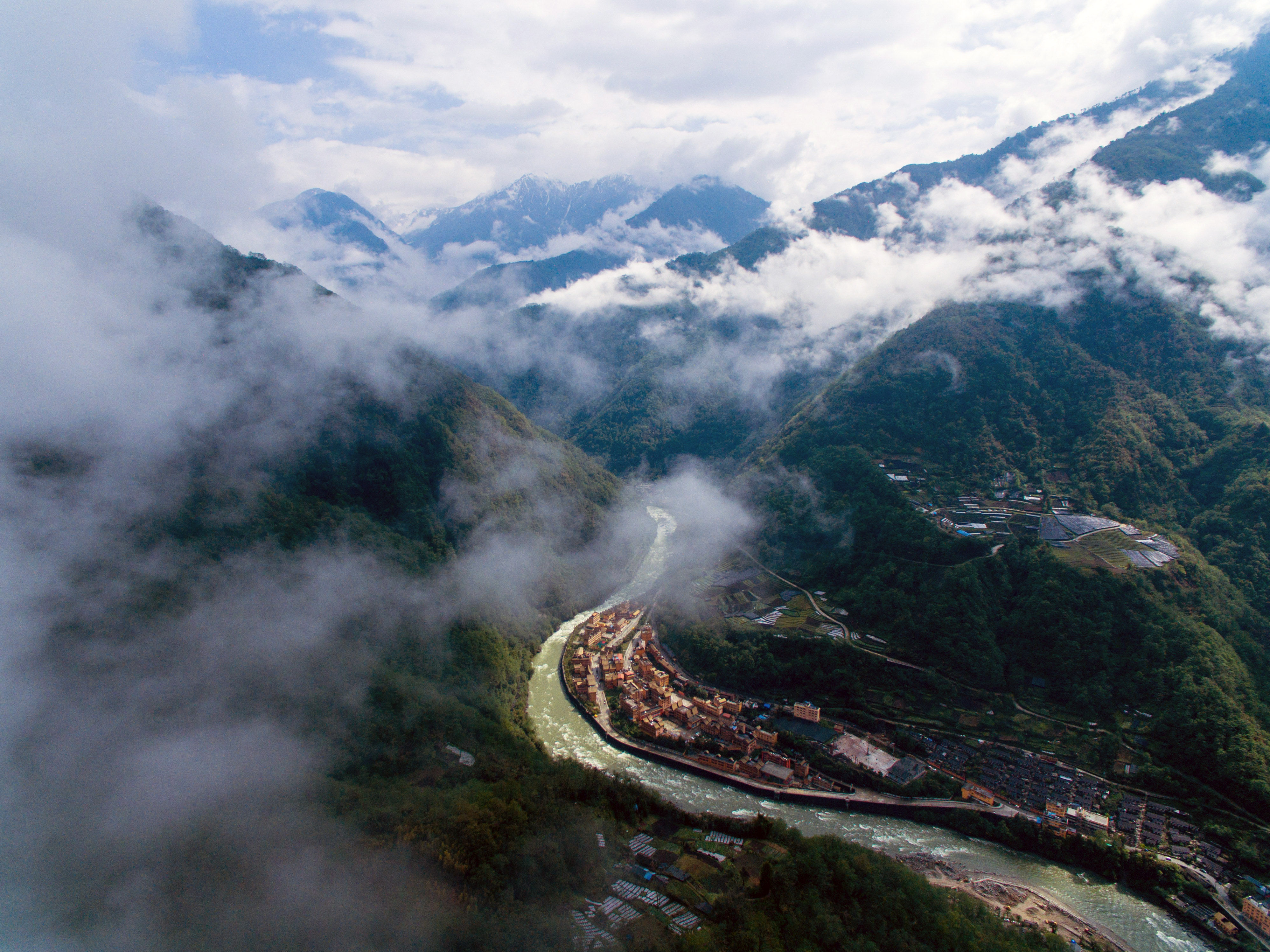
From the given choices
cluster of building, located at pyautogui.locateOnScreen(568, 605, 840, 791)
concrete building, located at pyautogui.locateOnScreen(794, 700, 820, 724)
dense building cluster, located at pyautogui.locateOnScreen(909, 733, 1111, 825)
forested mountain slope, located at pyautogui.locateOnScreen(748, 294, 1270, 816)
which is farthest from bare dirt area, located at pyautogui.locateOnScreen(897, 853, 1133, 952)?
forested mountain slope, located at pyautogui.locateOnScreen(748, 294, 1270, 816)

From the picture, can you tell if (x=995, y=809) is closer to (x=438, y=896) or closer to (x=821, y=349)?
(x=438, y=896)

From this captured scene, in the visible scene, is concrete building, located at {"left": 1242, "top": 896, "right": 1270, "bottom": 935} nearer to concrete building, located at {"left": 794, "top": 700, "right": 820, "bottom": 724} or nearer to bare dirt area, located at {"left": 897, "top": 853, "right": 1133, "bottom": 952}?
bare dirt area, located at {"left": 897, "top": 853, "right": 1133, "bottom": 952}

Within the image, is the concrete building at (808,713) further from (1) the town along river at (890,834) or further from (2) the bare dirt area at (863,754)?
(1) the town along river at (890,834)

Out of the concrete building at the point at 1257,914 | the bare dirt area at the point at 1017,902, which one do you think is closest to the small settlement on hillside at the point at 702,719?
the bare dirt area at the point at 1017,902

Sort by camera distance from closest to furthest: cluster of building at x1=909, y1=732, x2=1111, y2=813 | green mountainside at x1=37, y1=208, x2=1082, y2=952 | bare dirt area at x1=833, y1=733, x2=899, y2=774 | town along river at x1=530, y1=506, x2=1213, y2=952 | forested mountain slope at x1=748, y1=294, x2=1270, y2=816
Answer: green mountainside at x1=37, y1=208, x2=1082, y2=952 < town along river at x1=530, y1=506, x2=1213, y2=952 < cluster of building at x1=909, y1=732, x2=1111, y2=813 < bare dirt area at x1=833, y1=733, x2=899, y2=774 < forested mountain slope at x1=748, y1=294, x2=1270, y2=816

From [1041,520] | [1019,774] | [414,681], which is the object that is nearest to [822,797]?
[1019,774]

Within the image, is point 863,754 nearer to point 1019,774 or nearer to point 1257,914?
point 1019,774

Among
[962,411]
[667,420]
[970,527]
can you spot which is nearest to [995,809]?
[970,527]

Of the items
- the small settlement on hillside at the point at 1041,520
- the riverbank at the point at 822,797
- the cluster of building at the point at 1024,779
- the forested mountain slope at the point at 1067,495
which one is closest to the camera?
the cluster of building at the point at 1024,779
